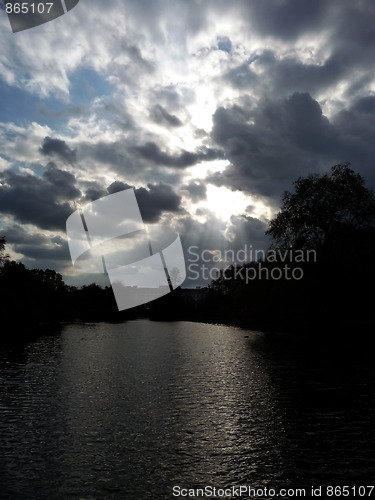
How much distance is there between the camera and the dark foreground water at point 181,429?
317 inches

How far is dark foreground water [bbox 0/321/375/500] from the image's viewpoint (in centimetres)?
805

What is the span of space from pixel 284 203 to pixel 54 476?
4642 cm

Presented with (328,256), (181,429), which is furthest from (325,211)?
(181,429)

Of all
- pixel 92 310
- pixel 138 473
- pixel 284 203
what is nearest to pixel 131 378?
pixel 138 473

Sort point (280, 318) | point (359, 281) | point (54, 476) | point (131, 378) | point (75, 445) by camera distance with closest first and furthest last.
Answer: point (54, 476) < point (75, 445) < point (131, 378) < point (359, 281) < point (280, 318)

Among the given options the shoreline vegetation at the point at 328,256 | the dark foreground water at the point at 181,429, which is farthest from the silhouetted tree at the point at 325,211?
the dark foreground water at the point at 181,429

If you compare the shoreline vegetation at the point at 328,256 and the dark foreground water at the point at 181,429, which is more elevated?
the shoreline vegetation at the point at 328,256

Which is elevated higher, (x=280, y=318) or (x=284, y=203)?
(x=284, y=203)

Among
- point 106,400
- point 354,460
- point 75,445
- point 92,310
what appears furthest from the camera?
point 92,310

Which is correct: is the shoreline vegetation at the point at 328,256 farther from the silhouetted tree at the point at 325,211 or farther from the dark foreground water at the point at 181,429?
the dark foreground water at the point at 181,429

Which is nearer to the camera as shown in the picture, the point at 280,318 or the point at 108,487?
the point at 108,487

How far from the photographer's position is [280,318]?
6488 cm

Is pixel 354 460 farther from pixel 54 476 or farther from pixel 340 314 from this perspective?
pixel 340 314

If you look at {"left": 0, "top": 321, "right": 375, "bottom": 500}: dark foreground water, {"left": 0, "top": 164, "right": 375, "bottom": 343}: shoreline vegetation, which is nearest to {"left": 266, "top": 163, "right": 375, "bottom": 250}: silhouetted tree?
{"left": 0, "top": 164, "right": 375, "bottom": 343}: shoreline vegetation
